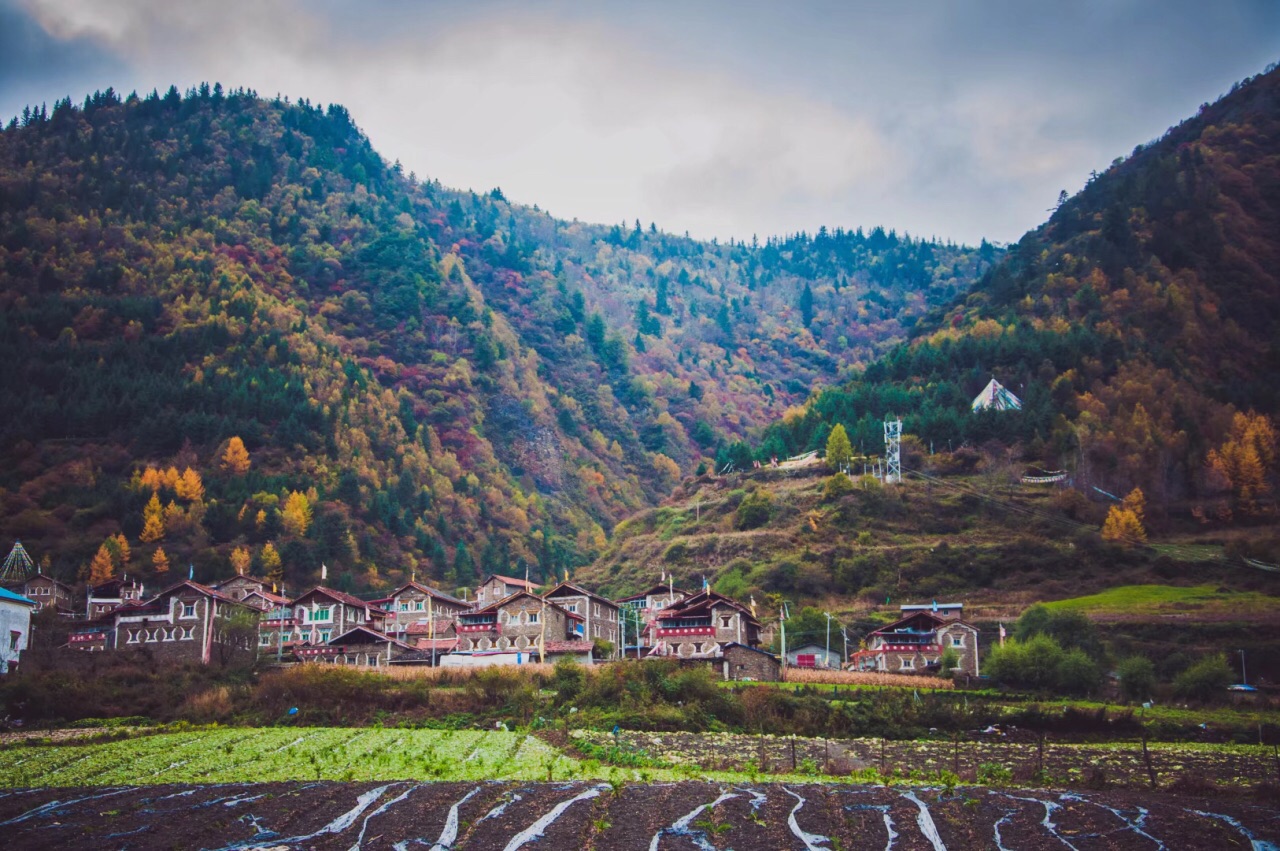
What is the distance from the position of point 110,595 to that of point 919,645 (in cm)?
6038

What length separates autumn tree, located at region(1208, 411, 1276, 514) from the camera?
89312mm

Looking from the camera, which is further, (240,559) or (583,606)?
(240,559)

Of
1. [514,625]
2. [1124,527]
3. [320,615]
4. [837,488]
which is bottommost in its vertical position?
[514,625]

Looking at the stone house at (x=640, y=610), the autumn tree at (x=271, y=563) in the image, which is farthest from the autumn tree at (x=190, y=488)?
the stone house at (x=640, y=610)

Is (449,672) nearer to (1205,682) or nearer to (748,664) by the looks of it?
(748,664)

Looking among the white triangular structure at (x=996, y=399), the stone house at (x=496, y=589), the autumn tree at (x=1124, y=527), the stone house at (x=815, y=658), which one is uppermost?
the white triangular structure at (x=996, y=399)

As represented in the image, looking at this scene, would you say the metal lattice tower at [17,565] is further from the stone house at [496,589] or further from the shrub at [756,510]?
the shrub at [756,510]

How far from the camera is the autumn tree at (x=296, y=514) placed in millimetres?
102669

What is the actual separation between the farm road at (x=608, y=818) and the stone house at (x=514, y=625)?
38073 mm

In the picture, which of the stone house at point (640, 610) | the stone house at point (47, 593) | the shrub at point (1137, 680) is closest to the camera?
the shrub at point (1137, 680)

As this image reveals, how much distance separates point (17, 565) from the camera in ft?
287

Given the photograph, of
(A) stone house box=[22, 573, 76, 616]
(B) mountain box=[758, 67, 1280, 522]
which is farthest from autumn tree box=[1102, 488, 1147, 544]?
(A) stone house box=[22, 573, 76, 616]


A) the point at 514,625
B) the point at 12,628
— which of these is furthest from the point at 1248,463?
the point at 12,628

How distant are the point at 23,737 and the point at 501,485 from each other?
10907 centimetres
